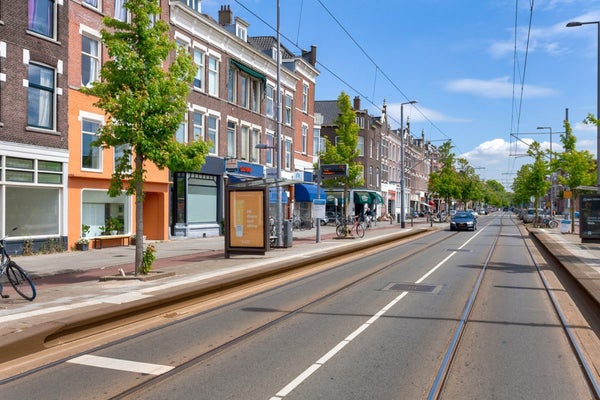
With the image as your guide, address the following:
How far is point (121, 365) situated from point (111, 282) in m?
6.31

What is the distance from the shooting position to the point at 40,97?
19.1 m

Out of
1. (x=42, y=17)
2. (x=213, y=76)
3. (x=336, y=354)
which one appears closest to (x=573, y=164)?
(x=213, y=76)

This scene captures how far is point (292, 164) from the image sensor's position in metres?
41.8

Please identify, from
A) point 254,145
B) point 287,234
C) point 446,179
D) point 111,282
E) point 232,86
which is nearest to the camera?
point 111,282

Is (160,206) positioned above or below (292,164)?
below

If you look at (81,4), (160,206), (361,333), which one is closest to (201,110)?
(160,206)

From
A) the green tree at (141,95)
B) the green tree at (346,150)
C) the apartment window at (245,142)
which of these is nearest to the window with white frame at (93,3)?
the green tree at (141,95)

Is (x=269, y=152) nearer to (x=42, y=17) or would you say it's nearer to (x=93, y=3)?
(x=93, y=3)

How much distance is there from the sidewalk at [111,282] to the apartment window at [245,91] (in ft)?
45.3

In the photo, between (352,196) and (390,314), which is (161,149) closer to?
(390,314)

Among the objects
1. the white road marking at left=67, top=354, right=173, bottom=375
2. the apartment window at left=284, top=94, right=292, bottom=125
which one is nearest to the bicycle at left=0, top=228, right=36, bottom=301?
the white road marking at left=67, top=354, right=173, bottom=375

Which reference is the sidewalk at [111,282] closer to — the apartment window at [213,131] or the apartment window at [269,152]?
the apartment window at [213,131]

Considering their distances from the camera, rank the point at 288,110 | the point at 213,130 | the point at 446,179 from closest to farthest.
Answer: the point at 213,130 → the point at 288,110 → the point at 446,179

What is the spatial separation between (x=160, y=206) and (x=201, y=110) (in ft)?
19.8
